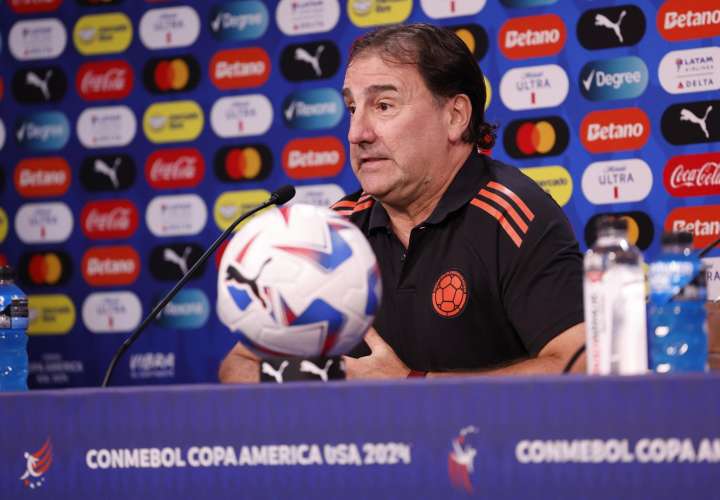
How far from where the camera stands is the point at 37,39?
3.96 m

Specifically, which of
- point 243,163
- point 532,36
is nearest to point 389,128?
point 532,36

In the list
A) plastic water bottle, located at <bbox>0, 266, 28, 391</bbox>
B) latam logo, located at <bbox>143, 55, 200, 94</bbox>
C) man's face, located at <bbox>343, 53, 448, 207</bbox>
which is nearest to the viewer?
plastic water bottle, located at <bbox>0, 266, 28, 391</bbox>

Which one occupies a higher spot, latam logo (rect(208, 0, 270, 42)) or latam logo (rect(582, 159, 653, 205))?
latam logo (rect(208, 0, 270, 42))

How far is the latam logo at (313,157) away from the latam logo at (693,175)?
1.10 m

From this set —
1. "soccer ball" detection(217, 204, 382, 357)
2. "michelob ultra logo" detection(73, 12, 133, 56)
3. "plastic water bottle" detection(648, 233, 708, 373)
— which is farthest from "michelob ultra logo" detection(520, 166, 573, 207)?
"soccer ball" detection(217, 204, 382, 357)

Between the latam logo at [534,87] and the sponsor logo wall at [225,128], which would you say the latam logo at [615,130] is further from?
the latam logo at [534,87]

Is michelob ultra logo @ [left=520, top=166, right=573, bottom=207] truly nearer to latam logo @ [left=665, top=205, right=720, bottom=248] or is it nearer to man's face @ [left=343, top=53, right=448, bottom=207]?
latam logo @ [left=665, top=205, right=720, bottom=248]

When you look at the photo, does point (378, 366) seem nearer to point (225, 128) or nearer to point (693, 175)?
point (693, 175)

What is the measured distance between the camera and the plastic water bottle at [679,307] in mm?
1313

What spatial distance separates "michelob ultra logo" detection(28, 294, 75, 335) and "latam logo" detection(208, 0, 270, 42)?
1.16 m

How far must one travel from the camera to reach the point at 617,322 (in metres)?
1.15

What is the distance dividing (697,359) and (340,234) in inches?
19.8

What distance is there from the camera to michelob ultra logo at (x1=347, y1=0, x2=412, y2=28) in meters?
3.49

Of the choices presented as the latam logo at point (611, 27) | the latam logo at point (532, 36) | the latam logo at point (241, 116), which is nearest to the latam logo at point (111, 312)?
the latam logo at point (241, 116)
